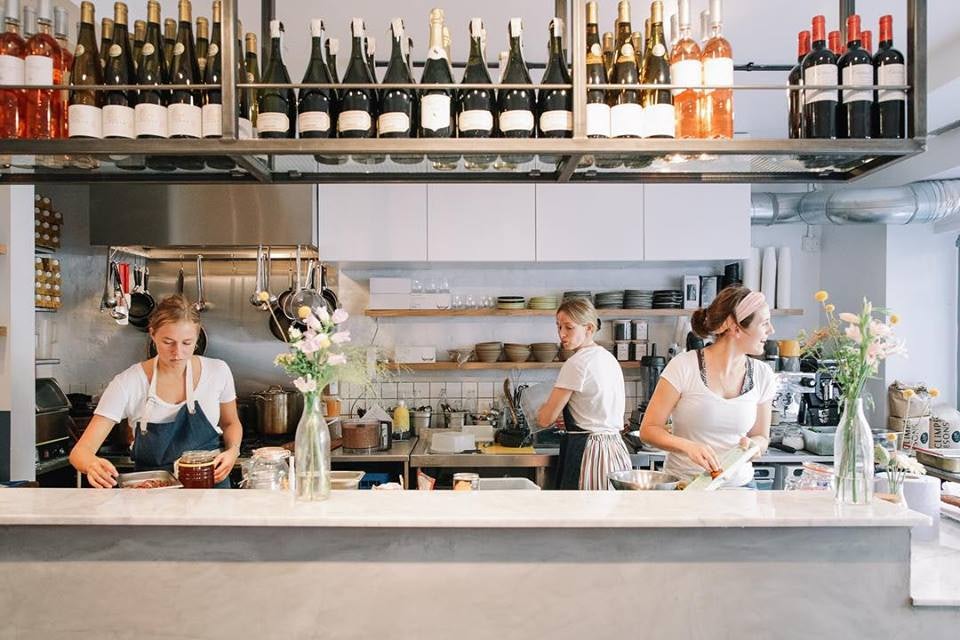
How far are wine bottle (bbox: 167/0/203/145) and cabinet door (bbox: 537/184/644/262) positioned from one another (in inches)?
100

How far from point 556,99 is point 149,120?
114cm

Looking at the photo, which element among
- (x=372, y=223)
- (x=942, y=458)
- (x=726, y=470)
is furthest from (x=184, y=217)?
(x=942, y=458)

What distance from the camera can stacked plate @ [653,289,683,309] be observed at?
181 inches

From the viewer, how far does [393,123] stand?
1930 millimetres

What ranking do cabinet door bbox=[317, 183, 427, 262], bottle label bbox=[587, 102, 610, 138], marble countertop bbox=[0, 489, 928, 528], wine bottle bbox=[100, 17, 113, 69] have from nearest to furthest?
marble countertop bbox=[0, 489, 928, 528] → bottle label bbox=[587, 102, 610, 138] → wine bottle bbox=[100, 17, 113, 69] → cabinet door bbox=[317, 183, 427, 262]

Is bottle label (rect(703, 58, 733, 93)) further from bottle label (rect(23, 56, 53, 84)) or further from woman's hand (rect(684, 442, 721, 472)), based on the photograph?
bottle label (rect(23, 56, 53, 84))

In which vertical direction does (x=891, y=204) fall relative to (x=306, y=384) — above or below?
above

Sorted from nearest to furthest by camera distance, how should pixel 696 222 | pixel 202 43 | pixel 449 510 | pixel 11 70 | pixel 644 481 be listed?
pixel 449 510
pixel 11 70
pixel 644 481
pixel 202 43
pixel 696 222

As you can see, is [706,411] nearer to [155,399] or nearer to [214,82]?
[214,82]

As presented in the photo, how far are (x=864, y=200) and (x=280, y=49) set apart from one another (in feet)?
12.8

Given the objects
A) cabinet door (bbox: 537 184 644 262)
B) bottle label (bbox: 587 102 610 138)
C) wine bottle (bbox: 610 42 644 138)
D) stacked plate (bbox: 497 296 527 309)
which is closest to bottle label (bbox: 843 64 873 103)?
wine bottle (bbox: 610 42 644 138)

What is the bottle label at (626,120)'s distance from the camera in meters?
1.92

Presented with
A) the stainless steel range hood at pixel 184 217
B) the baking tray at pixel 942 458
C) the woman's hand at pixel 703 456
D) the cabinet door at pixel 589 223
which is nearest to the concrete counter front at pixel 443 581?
the woman's hand at pixel 703 456

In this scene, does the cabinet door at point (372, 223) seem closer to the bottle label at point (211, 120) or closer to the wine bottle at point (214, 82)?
the wine bottle at point (214, 82)
